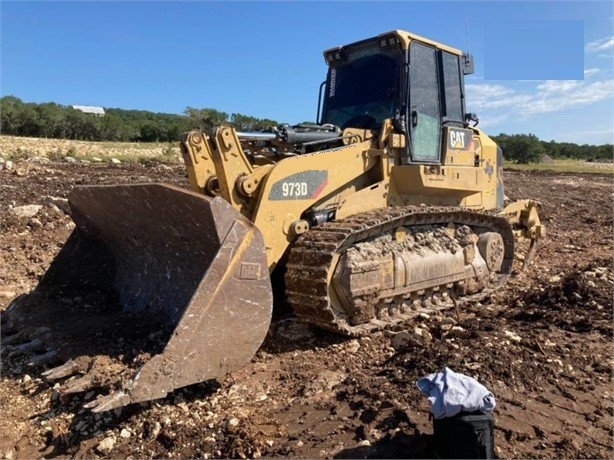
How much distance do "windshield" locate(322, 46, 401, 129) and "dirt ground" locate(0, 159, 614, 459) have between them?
2.26 metres

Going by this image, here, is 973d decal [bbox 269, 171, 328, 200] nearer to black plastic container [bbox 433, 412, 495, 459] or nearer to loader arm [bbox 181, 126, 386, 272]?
loader arm [bbox 181, 126, 386, 272]

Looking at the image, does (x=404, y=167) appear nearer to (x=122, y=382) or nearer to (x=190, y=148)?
(x=190, y=148)

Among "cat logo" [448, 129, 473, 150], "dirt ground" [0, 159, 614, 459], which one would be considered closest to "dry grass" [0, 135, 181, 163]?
"dirt ground" [0, 159, 614, 459]

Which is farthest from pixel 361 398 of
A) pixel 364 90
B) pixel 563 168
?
pixel 563 168

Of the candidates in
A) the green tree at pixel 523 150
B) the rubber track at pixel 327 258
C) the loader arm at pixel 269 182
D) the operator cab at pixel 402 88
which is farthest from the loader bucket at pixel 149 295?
the green tree at pixel 523 150

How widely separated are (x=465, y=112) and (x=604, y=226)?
27.1 ft

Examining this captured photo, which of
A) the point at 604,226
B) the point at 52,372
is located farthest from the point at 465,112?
the point at 604,226

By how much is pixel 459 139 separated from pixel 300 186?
2468 mm

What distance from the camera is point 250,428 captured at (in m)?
3.42

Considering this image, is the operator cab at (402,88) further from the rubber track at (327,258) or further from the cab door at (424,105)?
the rubber track at (327,258)

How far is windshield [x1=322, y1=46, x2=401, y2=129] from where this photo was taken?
5941 millimetres

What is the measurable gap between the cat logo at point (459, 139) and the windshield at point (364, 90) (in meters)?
0.89

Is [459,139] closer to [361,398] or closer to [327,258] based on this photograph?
[327,258]

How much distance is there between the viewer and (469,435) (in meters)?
2.77
